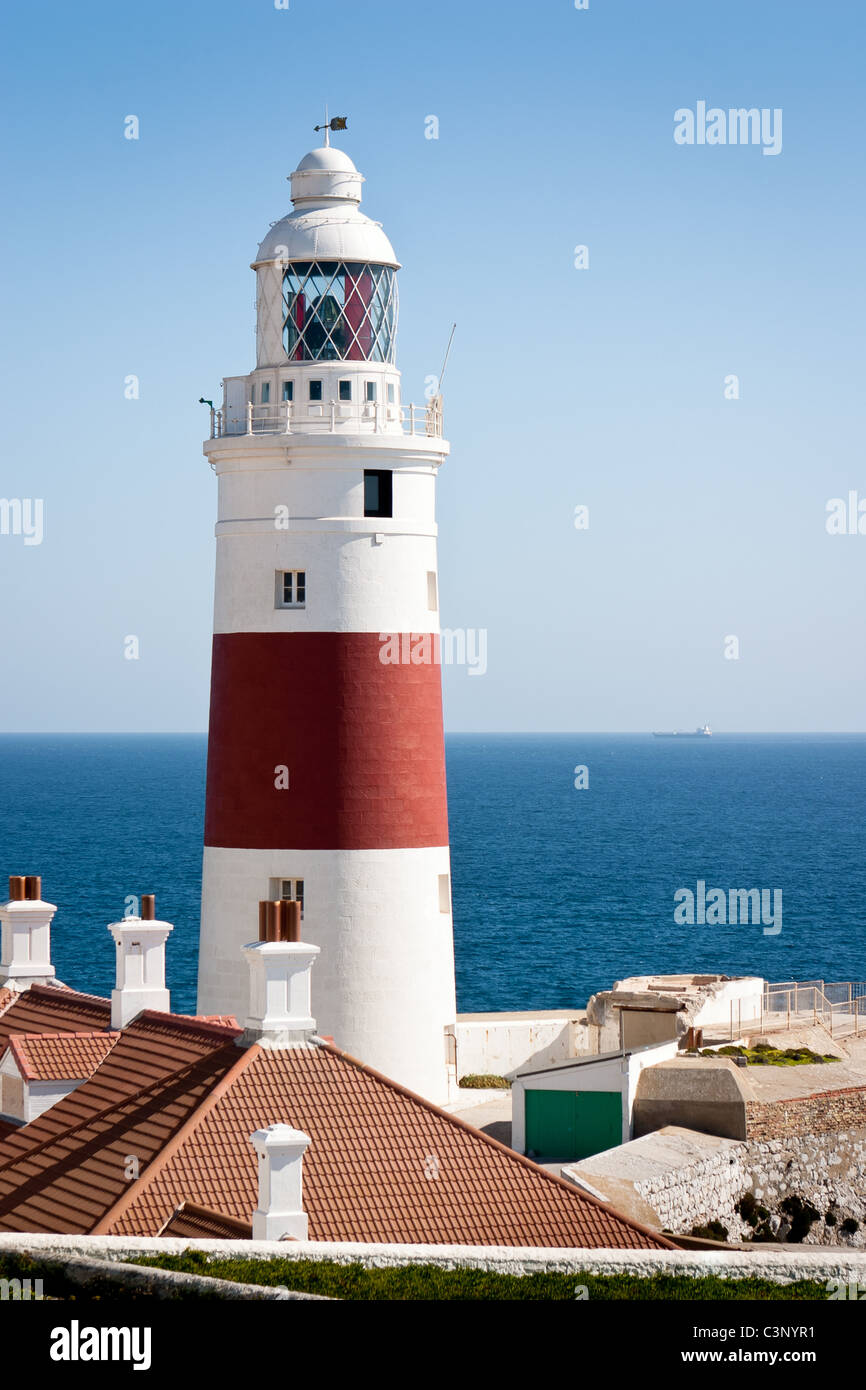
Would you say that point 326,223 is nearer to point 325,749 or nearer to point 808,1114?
point 325,749

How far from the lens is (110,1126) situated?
21.0 meters

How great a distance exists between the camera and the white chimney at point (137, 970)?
23.9m

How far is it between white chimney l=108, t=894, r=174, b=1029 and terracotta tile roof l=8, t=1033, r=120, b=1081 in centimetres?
49

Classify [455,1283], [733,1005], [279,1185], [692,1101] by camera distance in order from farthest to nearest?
[733,1005]
[692,1101]
[279,1185]
[455,1283]

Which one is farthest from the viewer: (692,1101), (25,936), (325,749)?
(692,1101)

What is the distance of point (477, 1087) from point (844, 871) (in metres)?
83.0

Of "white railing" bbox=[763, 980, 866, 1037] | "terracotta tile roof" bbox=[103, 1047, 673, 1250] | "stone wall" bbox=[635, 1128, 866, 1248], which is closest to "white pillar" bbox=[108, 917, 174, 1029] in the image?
"terracotta tile roof" bbox=[103, 1047, 673, 1250]

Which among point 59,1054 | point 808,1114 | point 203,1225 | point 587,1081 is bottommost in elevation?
point 808,1114

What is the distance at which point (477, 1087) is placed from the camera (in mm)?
34969

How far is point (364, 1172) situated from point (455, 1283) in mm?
3925

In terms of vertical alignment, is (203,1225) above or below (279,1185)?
below

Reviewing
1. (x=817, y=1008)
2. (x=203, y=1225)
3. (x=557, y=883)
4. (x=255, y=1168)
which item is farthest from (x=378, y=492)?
(x=557, y=883)

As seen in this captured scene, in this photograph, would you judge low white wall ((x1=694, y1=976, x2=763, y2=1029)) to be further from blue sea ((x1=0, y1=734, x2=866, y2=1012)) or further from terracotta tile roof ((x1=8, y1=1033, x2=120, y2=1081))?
blue sea ((x1=0, y1=734, x2=866, y2=1012))

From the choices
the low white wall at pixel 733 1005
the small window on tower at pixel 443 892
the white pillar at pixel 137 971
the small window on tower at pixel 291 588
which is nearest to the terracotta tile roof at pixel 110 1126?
the white pillar at pixel 137 971
